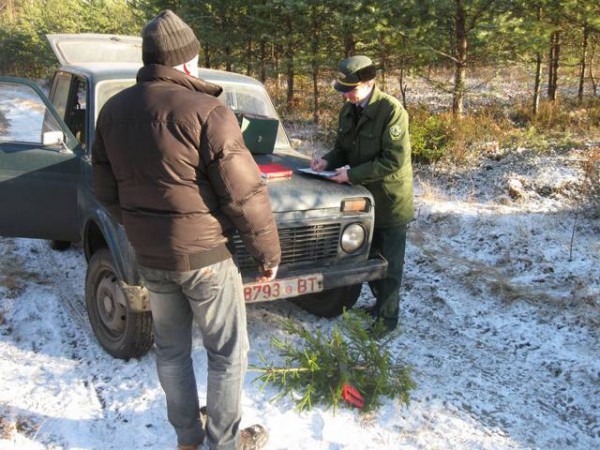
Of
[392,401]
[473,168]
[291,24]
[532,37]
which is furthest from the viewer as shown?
[291,24]

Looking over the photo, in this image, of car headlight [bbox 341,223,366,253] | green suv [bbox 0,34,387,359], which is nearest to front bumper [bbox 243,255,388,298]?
green suv [bbox 0,34,387,359]

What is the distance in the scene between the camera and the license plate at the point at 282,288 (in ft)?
11.1

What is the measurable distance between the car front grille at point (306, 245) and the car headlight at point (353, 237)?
68mm

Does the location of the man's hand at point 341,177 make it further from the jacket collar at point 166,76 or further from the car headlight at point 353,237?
the jacket collar at point 166,76

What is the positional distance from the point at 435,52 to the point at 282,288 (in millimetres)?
8049

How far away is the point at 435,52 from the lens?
10.2 m

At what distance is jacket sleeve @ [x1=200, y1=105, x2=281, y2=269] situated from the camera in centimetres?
216

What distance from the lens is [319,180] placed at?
402 centimetres

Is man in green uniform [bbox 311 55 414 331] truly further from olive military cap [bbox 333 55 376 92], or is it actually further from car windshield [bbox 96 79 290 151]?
car windshield [bbox 96 79 290 151]

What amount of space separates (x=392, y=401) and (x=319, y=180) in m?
1.62

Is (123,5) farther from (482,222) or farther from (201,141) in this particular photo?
(201,141)

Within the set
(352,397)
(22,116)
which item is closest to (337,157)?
(352,397)

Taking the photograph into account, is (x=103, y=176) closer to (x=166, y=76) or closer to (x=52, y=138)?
(x=166, y=76)

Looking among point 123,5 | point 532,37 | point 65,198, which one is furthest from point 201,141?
point 123,5
